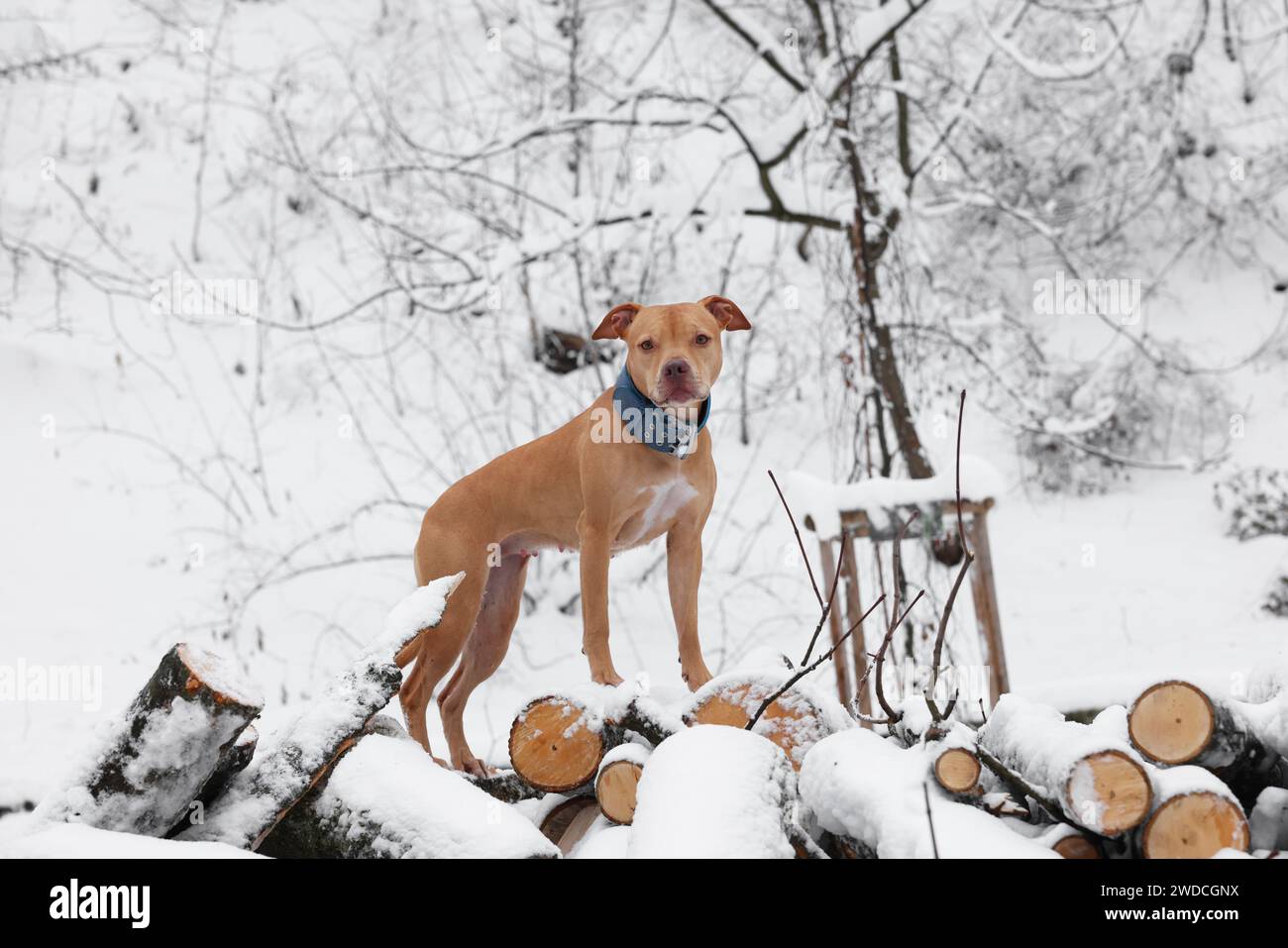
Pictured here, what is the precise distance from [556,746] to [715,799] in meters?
0.54

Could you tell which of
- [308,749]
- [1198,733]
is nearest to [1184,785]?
[1198,733]

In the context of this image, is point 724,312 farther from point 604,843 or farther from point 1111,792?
point 1111,792

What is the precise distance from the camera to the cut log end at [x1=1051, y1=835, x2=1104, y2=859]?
1607 mm

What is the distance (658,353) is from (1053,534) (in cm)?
552

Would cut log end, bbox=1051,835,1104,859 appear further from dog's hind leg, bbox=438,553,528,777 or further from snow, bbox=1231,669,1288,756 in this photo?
dog's hind leg, bbox=438,553,528,777

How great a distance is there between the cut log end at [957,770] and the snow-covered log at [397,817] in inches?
25.1

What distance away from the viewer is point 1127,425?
24.6ft

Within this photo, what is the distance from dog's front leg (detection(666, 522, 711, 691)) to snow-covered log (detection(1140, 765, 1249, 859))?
1144 mm

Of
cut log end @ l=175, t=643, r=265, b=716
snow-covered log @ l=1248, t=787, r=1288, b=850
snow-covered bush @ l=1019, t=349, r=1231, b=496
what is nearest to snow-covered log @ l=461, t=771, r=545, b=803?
cut log end @ l=175, t=643, r=265, b=716

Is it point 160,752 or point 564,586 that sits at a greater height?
point 160,752

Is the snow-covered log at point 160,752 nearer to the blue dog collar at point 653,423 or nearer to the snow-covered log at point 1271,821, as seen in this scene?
the blue dog collar at point 653,423

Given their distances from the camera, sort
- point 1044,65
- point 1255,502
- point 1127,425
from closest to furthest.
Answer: point 1044,65 → point 1255,502 → point 1127,425

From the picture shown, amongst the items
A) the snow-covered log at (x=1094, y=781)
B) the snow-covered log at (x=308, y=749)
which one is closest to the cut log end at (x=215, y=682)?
the snow-covered log at (x=308, y=749)

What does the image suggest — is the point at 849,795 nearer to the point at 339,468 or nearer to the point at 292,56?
the point at 339,468
